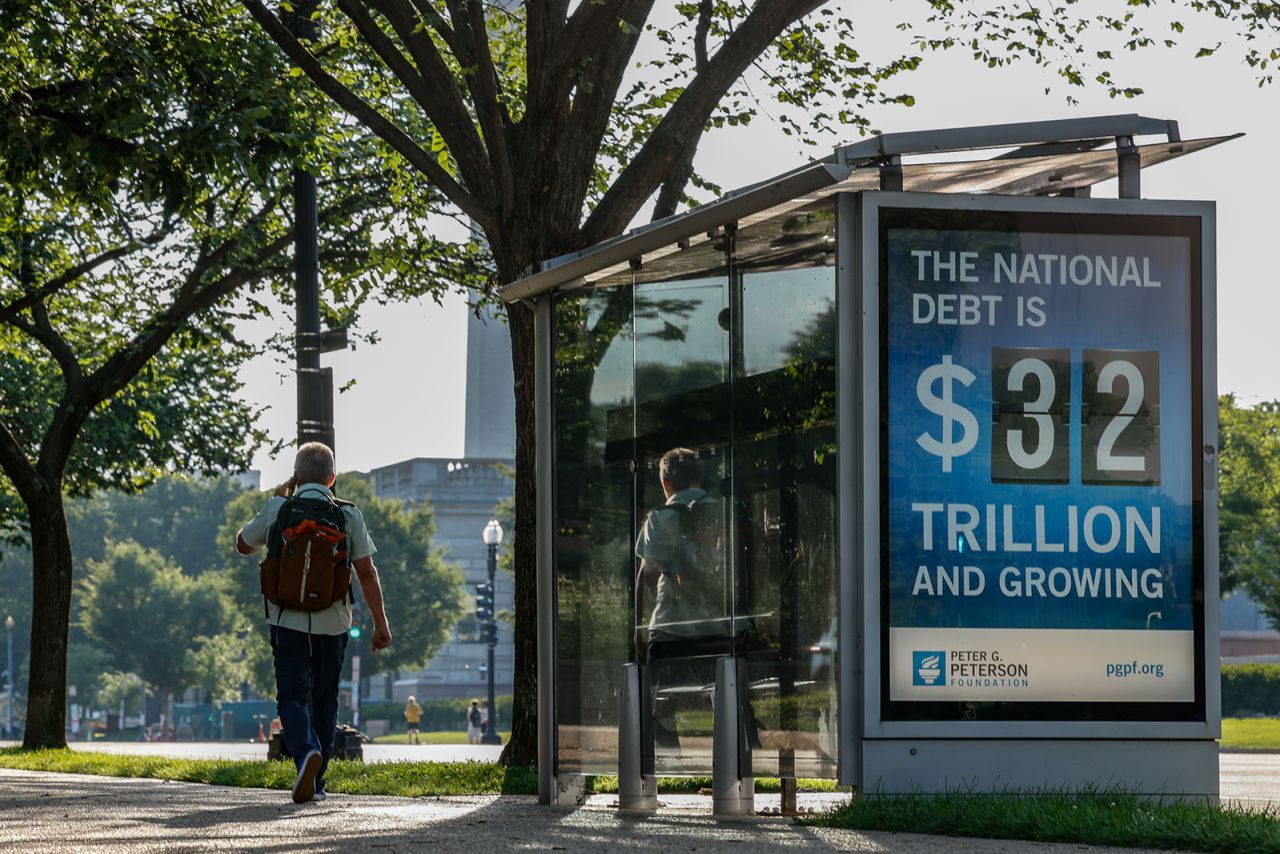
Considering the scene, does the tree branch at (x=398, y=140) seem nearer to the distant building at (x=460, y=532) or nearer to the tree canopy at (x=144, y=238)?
the tree canopy at (x=144, y=238)

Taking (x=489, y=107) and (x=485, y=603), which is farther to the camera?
(x=485, y=603)

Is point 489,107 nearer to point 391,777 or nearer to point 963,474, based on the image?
point 391,777

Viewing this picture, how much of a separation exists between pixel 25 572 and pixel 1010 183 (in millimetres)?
108874

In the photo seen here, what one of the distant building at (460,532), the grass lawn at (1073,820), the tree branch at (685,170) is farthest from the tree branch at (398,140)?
the distant building at (460,532)

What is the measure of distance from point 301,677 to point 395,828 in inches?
57.5

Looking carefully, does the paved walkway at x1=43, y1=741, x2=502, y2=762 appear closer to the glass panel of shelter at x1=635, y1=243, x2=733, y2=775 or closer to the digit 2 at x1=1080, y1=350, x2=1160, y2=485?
the glass panel of shelter at x1=635, y1=243, x2=733, y2=775

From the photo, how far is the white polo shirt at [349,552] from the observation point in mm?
9164

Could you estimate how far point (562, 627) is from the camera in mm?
9711

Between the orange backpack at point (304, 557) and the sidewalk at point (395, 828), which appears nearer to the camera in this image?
the sidewalk at point (395, 828)

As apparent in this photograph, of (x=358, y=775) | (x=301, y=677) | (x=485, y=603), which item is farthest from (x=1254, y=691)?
(x=301, y=677)

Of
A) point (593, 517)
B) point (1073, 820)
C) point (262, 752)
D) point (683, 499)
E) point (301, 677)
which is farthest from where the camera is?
point (262, 752)

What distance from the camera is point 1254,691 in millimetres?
47469

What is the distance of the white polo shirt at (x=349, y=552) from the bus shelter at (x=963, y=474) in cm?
175

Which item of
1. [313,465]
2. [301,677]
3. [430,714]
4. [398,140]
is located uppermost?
[398,140]
